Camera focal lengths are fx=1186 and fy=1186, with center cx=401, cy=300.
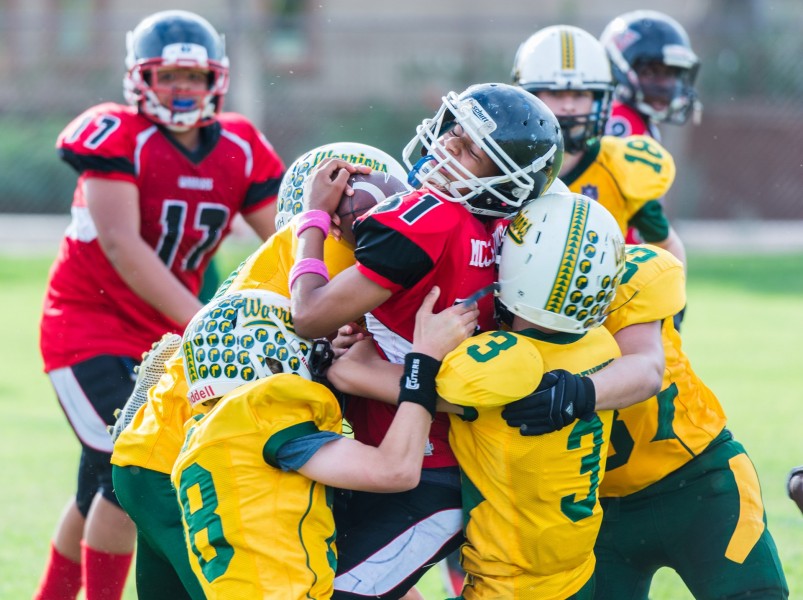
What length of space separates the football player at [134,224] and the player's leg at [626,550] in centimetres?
180

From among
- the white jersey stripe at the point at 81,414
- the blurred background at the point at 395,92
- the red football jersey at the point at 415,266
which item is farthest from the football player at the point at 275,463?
the blurred background at the point at 395,92

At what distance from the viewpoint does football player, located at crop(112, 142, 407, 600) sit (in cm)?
334

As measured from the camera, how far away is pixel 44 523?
19.1 feet

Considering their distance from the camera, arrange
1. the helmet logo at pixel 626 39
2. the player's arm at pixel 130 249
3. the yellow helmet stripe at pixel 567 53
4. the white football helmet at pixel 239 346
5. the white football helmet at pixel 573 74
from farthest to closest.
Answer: the helmet logo at pixel 626 39 < the player's arm at pixel 130 249 < the yellow helmet stripe at pixel 567 53 < the white football helmet at pixel 573 74 < the white football helmet at pixel 239 346

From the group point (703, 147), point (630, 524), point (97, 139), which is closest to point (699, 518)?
point (630, 524)

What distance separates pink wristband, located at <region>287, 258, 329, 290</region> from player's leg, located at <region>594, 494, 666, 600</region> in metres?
1.25

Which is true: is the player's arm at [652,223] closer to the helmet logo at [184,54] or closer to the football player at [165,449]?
the football player at [165,449]

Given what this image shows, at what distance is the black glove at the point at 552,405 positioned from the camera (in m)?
2.98

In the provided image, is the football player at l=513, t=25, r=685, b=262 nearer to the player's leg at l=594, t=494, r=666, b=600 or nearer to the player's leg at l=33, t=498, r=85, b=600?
the player's leg at l=594, t=494, r=666, b=600

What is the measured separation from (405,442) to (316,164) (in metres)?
0.98

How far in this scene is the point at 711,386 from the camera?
8.96 meters

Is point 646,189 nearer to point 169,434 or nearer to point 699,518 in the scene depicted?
point 699,518

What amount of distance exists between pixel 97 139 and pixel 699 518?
2.74m

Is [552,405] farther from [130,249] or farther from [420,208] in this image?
[130,249]
